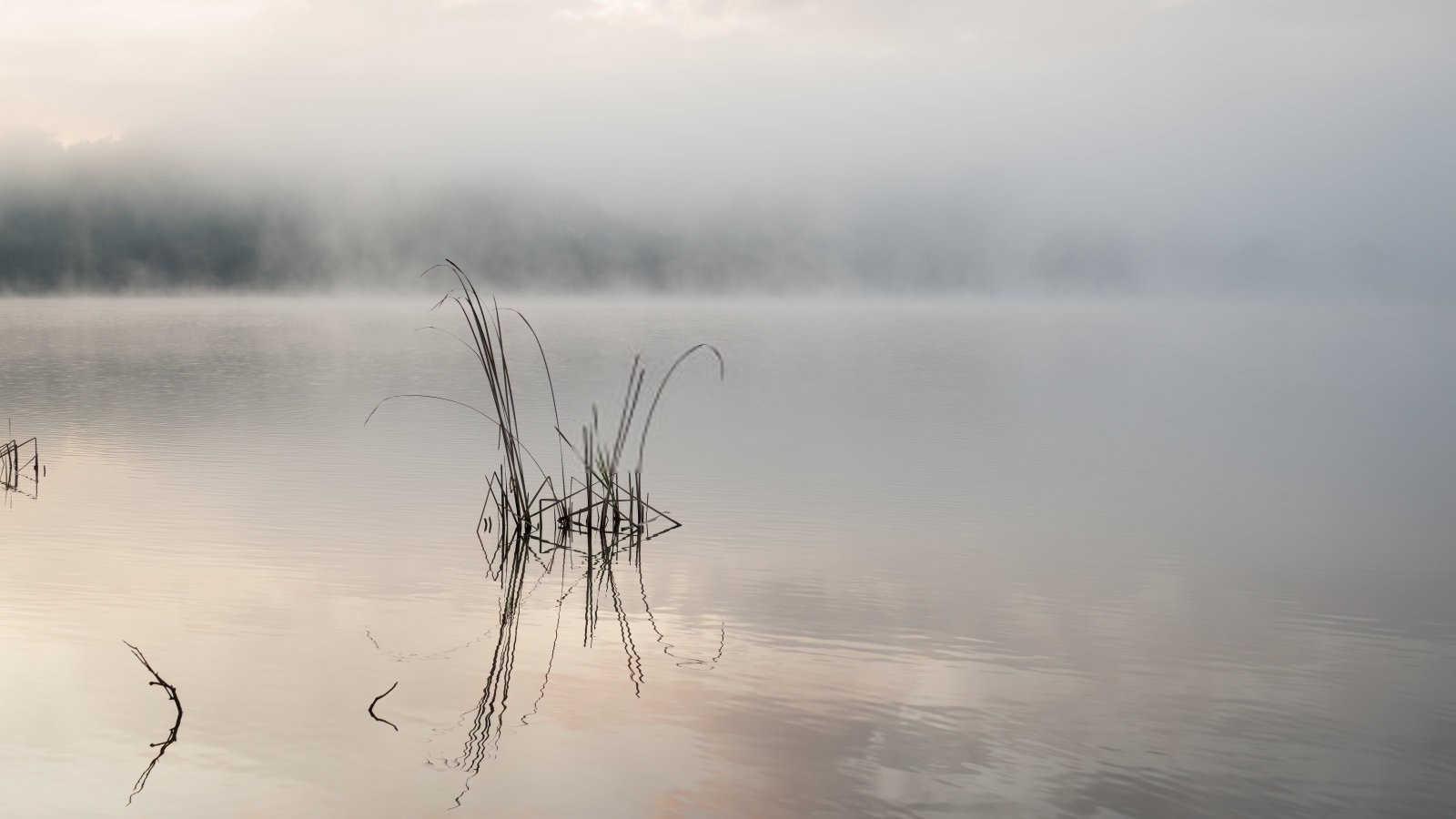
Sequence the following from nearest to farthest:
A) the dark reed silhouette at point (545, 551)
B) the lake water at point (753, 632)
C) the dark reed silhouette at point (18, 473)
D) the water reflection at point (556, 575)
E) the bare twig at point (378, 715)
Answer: the lake water at point (753, 632), the bare twig at point (378, 715), the water reflection at point (556, 575), the dark reed silhouette at point (545, 551), the dark reed silhouette at point (18, 473)

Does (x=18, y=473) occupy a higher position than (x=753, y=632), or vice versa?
(x=753, y=632)

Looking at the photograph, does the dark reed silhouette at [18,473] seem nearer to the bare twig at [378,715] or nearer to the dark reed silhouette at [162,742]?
the dark reed silhouette at [162,742]

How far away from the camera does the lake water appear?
5.70 meters

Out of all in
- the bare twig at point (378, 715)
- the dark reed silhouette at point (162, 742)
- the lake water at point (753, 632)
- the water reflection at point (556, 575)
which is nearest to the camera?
the dark reed silhouette at point (162, 742)

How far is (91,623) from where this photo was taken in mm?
7770

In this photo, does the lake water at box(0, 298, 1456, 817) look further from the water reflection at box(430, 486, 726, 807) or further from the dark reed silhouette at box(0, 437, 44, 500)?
the dark reed silhouette at box(0, 437, 44, 500)

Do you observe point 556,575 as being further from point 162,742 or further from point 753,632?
point 162,742

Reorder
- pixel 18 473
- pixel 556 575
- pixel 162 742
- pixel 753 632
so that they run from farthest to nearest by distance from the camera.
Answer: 1. pixel 18 473
2. pixel 556 575
3. pixel 753 632
4. pixel 162 742

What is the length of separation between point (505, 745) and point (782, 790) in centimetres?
124

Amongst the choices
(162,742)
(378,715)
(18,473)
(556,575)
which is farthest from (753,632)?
(18,473)

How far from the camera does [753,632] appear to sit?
8.02 meters

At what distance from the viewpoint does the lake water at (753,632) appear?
5699 mm

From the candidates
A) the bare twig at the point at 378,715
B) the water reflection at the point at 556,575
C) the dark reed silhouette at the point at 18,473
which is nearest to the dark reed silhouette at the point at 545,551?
the water reflection at the point at 556,575

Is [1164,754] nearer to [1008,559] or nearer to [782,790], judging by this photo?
[782,790]
